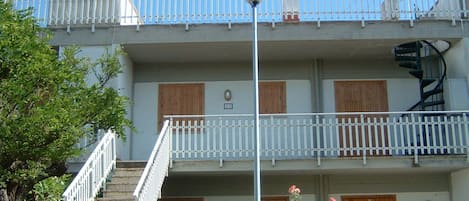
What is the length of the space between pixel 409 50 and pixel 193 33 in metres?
4.85

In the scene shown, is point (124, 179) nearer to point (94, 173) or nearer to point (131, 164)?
point (131, 164)

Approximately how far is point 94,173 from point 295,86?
5.89 m

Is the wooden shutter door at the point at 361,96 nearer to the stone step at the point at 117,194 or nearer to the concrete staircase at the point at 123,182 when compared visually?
the concrete staircase at the point at 123,182

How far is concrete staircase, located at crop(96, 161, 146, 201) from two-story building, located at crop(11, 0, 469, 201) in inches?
26.9

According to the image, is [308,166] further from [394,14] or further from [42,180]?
[42,180]

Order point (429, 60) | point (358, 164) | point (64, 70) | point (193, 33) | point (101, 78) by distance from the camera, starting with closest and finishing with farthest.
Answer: point (64, 70)
point (101, 78)
point (358, 164)
point (193, 33)
point (429, 60)

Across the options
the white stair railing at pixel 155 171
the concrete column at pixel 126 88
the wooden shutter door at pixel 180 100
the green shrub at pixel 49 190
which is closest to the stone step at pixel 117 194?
the white stair railing at pixel 155 171

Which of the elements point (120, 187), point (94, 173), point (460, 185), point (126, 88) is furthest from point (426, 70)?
point (94, 173)

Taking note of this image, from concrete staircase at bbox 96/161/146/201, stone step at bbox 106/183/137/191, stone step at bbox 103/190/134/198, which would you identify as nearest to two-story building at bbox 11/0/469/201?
concrete staircase at bbox 96/161/146/201

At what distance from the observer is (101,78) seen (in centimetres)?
1005

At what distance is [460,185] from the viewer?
12688 millimetres

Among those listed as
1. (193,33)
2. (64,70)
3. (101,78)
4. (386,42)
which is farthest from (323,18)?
(64,70)

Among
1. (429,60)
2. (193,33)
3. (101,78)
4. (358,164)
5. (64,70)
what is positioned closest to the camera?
(64,70)

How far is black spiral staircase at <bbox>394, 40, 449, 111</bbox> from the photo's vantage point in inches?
523
